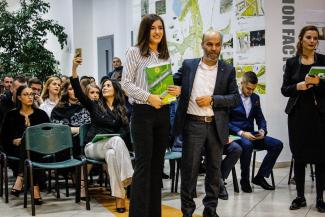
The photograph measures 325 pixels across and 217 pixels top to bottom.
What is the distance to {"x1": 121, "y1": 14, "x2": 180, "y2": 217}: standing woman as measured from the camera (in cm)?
330

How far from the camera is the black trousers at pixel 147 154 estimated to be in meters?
3.31

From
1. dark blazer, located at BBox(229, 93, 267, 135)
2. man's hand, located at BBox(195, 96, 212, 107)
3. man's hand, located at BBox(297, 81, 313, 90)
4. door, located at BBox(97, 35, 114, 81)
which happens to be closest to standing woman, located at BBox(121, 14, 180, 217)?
man's hand, located at BBox(195, 96, 212, 107)

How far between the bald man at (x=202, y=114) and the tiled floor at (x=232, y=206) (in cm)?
72

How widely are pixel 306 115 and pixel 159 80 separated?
1.69m

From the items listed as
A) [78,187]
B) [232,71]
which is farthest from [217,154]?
[78,187]

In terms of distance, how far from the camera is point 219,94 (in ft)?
12.2

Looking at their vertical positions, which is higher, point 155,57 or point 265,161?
point 155,57

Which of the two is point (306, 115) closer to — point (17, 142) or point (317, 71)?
point (317, 71)

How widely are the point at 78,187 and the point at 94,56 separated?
7067mm

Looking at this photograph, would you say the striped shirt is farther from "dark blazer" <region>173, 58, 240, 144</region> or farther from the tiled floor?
the tiled floor

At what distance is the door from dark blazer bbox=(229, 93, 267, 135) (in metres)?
5.86

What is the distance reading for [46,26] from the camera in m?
10.6

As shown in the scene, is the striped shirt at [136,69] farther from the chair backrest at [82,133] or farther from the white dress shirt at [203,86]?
the chair backrest at [82,133]

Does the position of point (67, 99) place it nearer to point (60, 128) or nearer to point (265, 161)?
point (60, 128)
